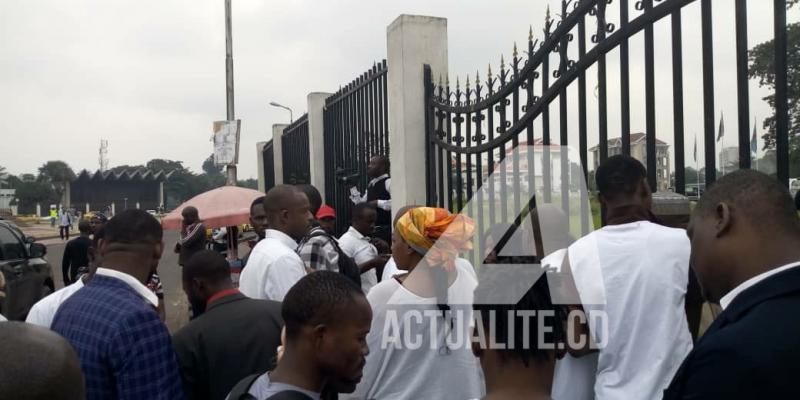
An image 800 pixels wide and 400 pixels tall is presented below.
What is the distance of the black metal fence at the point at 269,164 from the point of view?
14370 millimetres

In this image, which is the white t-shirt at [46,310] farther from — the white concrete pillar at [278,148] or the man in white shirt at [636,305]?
the white concrete pillar at [278,148]

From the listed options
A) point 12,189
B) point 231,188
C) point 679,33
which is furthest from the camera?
point 12,189

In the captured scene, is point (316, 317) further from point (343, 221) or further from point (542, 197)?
point (343, 221)

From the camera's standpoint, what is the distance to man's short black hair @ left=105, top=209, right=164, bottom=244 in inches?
104

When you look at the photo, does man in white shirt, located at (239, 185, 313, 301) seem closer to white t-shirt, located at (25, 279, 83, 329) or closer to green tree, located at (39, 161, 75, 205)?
white t-shirt, located at (25, 279, 83, 329)

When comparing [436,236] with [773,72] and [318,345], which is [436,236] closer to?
[318,345]

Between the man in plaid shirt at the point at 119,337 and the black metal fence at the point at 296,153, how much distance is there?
7.86 m

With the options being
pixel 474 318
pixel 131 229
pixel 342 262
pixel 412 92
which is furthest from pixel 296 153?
pixel 474 318

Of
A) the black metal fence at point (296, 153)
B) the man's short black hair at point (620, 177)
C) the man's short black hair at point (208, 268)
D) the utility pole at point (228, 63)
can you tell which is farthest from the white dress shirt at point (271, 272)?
the utility pole at point (228, 63)

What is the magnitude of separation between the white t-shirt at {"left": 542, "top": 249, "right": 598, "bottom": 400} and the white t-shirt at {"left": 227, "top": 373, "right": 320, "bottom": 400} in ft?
4.20

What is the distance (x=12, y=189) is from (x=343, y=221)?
244ft

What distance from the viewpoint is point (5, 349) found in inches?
49.8

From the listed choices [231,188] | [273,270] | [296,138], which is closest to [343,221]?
[231,188]

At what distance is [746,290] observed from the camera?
1.56 metres
